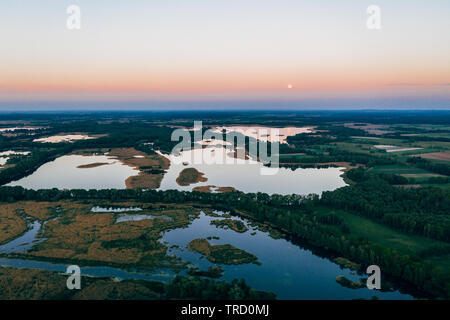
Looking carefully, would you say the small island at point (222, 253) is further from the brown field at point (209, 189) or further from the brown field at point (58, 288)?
the brown field at point (209, 189)

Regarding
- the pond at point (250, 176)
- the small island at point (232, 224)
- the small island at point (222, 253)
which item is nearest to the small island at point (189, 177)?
the pond at point (250, 176)

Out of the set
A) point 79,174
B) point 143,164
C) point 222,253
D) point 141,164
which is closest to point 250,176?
point 143,164

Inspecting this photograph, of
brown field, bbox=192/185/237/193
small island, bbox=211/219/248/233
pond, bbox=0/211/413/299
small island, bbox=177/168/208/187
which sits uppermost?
small island, bbox=177/168/208/187

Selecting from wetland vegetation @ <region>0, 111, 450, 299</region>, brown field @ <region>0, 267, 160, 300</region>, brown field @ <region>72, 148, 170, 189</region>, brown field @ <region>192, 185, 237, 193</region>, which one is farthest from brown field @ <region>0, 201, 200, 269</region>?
brown field @ <region>72, 148, 170, 189</region>

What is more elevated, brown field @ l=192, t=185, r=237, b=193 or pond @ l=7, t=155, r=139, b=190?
pond @ l=7, t=155, r=139, b=190

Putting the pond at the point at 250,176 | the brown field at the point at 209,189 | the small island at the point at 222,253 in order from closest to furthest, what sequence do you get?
the small island at the point at 222,253 < the brown field at the point at 209,189 < the pond at the point at 250,176

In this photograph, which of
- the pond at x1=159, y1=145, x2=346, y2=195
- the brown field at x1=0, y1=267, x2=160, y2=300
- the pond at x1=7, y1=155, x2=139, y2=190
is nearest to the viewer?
the brown field at x1=0, y1=267, x2=160, y2=300

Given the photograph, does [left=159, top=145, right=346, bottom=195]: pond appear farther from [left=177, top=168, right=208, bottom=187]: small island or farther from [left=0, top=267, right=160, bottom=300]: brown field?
[left=0, top=267, right=160, bottom=300]: brown field

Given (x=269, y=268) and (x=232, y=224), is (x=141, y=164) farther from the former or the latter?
(x=269, y=268)

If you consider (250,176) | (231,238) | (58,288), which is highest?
(250,176)
